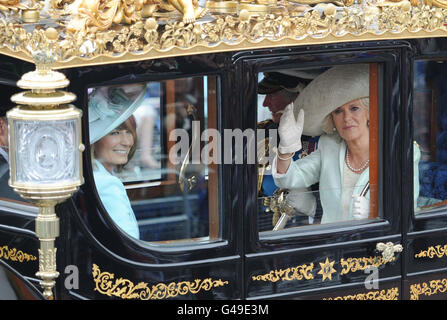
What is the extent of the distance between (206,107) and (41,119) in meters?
0.82

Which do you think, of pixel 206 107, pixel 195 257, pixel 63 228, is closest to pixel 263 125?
pixel 206 107

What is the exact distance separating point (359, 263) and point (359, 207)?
207 millimetres

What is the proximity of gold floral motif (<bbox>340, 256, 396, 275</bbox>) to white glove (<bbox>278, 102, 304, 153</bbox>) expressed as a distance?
0.44 metres

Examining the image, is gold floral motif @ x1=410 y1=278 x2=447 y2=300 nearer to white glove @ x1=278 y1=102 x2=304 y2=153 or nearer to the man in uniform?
the man in uniform

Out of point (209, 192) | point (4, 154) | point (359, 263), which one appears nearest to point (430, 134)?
point (359, 263)

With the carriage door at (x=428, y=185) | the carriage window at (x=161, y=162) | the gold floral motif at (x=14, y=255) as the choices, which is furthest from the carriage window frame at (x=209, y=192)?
the carriage door at (x=428, y=185)

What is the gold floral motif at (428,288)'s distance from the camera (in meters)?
4.49

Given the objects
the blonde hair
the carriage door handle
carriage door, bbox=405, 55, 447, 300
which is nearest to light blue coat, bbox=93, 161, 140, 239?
the blonde hair

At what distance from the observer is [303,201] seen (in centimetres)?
435

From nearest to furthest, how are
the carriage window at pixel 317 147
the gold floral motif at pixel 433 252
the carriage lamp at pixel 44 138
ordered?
1. the carriage lamp at pixel 44 138
2. the carriage window at pixel 317 147
3. the gold floral motif at pixel 433 252

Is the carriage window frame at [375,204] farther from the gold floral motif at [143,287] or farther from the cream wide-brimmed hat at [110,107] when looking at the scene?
the cream wide-brimmed hat at [110,107]

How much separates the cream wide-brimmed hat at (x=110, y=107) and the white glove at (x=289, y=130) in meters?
0.57

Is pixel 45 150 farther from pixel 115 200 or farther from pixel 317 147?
pixel 317 147

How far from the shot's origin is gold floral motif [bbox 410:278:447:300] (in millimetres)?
4492
